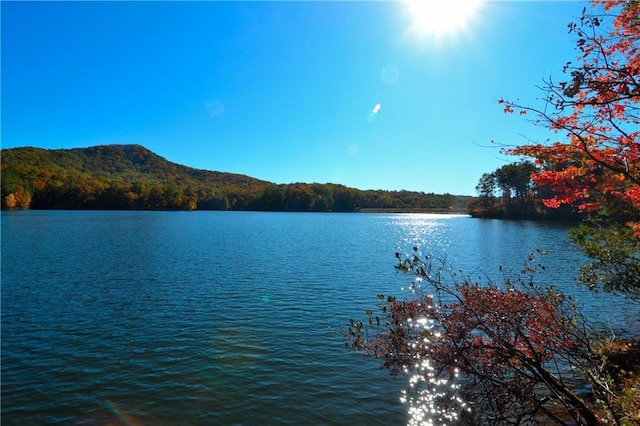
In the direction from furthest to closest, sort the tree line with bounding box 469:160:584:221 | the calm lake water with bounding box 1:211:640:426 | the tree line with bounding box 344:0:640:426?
the tree line with bounding box 469:160:584:221, the calm lake water with bounding box 1:211:640:426, the tree line with bounding box 344:0:640:426

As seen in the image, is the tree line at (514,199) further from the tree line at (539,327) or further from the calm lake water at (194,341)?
the tree line at (539,327)

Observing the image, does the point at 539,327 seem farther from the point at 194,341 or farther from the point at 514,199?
the point at 514,199

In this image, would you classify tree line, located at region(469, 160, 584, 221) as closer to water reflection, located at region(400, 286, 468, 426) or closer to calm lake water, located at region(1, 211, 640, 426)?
calm lake water, located at region(1, 211, 640, 426)

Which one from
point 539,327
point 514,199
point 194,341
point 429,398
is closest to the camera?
point 539,327

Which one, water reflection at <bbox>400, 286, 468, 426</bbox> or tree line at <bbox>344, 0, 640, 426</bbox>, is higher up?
tree line at <bbox>344, 0, 640, 426</bbox>

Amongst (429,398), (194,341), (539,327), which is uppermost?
(539,327)

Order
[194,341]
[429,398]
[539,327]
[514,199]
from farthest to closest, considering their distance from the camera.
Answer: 1. [514,199]
2. [194,341]
3. [429,398]
4. [539,327]

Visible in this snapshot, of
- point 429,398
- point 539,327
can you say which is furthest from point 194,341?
point 539,327

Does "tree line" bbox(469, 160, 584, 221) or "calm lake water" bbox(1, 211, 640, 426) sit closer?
"calm lake water" bbox(1, 211, 640, 426)

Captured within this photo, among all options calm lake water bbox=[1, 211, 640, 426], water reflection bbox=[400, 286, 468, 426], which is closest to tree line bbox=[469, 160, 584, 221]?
calm lake water bbox=[1, 211, 640, 426]

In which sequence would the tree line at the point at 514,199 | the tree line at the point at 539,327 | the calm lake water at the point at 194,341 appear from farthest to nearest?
the tree line at the point at 514,199 → the calm lake water at the point at 194,341 → the tree line at the point at 539,327

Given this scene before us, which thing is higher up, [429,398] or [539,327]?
[539,327]

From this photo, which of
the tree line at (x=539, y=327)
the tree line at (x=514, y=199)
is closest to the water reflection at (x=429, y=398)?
the tree line at (x=539, y=327)

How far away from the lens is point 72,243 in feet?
133
